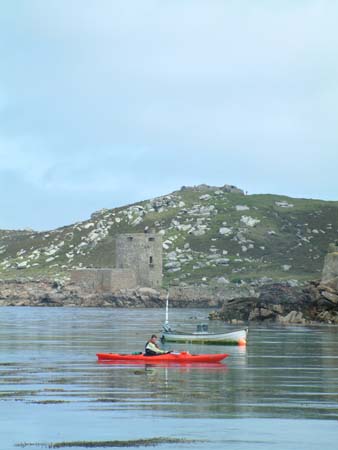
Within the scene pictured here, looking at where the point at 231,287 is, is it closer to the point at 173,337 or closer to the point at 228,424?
the point at 173,337

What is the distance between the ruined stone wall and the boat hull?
367ft

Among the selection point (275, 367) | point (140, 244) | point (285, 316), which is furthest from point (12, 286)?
point (275, 367)

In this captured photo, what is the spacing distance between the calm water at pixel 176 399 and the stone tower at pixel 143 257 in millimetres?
122640

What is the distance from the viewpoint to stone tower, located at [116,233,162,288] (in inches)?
7151

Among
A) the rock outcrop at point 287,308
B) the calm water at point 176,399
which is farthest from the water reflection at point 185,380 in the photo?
the rock outcrop at point 287,308

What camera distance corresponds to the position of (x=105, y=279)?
180 metres

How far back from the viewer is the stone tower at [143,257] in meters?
182

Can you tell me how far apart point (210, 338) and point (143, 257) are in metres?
116

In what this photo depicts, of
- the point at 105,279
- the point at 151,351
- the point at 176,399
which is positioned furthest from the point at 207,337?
the point at 105,279

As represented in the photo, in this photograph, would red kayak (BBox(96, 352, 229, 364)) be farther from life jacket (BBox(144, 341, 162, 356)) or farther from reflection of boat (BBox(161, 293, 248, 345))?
reflection of boat (BBox(161, 293, 248, 345))

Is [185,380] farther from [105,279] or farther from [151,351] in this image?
[105,279]

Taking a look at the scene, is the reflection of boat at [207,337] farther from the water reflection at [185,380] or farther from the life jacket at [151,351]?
the life jacket at [151,351]

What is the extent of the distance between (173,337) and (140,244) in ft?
376

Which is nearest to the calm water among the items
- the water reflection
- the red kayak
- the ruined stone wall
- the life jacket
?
the water reflection
